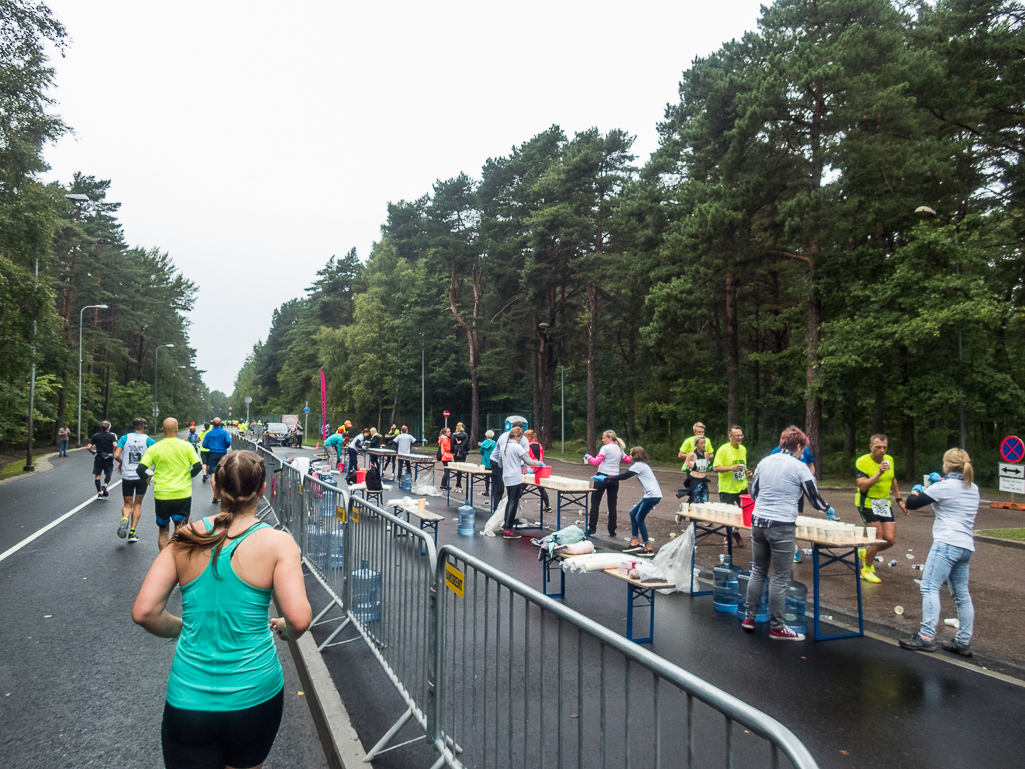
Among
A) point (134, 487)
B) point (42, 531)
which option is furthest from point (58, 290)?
point (134, 487)

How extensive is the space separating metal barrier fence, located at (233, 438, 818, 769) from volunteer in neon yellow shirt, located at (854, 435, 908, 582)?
494 centimetres

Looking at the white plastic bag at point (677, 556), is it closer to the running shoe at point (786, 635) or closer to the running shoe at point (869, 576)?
the running shoe at point (786, 635)

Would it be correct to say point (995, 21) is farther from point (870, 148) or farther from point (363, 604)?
point (363, 604)

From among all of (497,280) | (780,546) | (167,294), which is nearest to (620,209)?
(497,280)

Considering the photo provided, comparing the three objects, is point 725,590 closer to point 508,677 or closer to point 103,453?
point 508,677

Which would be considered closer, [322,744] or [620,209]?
[322,744]

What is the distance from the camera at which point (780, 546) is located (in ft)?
20.0

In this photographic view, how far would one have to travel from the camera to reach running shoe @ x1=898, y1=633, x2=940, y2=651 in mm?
5762

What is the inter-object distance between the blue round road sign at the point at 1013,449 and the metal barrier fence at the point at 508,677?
15.8 metres

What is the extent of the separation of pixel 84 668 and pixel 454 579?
370 centimetres

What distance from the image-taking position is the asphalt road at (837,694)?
4.00 metres

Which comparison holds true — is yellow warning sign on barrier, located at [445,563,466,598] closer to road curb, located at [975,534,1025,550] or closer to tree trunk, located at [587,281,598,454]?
road curb, located at [975,534,1025,550]

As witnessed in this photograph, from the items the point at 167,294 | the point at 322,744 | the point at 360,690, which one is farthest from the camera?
the point at 167,294

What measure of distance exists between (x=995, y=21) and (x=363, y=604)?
26.7m
